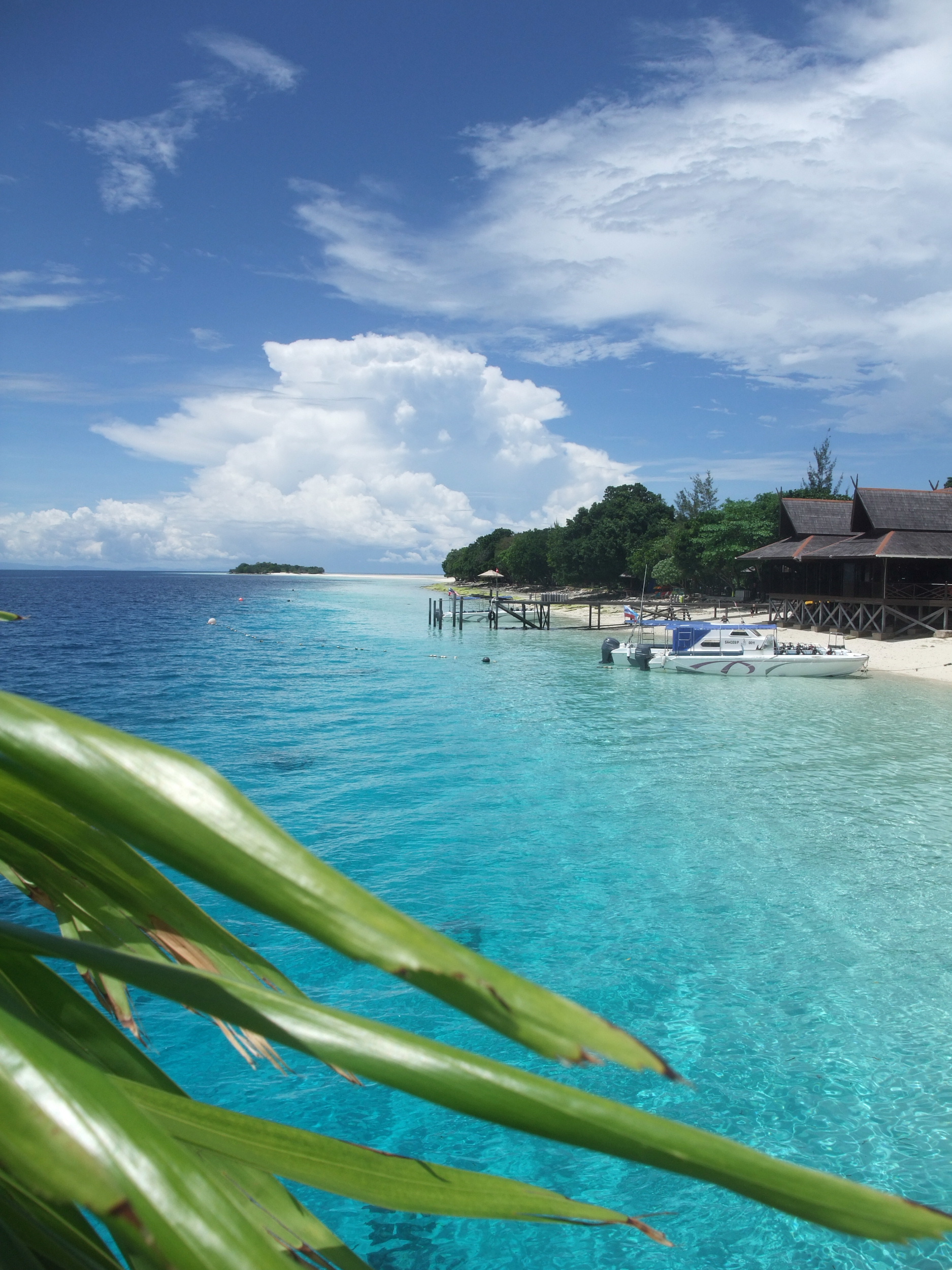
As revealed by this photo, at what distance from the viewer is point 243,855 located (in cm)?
55

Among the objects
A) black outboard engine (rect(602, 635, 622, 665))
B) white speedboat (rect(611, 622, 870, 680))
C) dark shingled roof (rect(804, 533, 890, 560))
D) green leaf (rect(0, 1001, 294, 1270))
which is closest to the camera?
green leaf (rect(0, 1001, 294, 1270))

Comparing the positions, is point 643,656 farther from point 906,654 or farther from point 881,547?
point 881,547

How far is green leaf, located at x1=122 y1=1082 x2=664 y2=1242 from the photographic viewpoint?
0.70 meters

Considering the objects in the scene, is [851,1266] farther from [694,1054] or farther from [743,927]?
[743,927]

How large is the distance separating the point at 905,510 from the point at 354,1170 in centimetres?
3886

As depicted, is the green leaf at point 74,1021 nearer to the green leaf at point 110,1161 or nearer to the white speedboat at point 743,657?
the green leaf at point 110,1161

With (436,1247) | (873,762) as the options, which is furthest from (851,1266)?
(873,762)

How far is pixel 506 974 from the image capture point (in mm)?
594

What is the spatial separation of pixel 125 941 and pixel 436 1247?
533cm

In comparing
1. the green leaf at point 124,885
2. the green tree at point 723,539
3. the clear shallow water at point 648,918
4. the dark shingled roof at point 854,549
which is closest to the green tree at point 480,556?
the green tree at point 723,539

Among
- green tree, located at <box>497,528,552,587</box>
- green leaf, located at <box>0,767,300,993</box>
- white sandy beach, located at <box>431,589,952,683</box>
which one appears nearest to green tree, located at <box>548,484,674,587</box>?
green tree, located at <box>497,528,552,587</box>

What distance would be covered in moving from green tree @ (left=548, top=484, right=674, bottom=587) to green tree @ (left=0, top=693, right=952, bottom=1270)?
215 feet

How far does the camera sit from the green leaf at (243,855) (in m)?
0.54

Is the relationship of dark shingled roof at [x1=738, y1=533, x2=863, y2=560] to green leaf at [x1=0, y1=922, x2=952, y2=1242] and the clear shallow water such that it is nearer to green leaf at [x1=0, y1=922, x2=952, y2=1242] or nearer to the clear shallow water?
the clear shallow water
